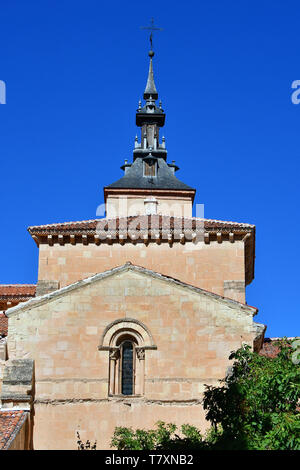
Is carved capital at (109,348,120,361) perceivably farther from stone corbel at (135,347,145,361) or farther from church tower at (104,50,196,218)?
church tower at (104,50,196,218)

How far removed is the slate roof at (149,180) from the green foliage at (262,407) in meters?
23.7

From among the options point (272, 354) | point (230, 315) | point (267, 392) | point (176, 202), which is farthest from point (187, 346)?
point (176, 202)

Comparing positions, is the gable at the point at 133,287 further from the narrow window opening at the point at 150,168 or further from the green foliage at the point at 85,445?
the narrow window opening at the point at 150,168

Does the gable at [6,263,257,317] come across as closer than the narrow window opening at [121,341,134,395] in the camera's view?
No

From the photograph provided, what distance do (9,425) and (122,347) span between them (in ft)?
11.4

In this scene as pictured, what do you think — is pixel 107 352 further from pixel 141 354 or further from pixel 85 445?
pixel 85 445

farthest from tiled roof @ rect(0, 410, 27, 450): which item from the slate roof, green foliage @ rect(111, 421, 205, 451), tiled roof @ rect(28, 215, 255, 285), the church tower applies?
the slate roof

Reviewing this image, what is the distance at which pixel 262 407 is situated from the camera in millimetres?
13797

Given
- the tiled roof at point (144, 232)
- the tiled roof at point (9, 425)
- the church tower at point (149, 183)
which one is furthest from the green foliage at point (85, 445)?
the church tower at point (149, 183)

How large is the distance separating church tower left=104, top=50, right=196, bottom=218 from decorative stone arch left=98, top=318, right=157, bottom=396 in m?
17.5

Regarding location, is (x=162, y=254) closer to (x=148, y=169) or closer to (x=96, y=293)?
(x=96, y=293)

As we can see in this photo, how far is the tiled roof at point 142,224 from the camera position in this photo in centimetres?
2409

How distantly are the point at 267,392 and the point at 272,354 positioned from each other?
29.8 feet

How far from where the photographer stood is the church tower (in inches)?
1465
